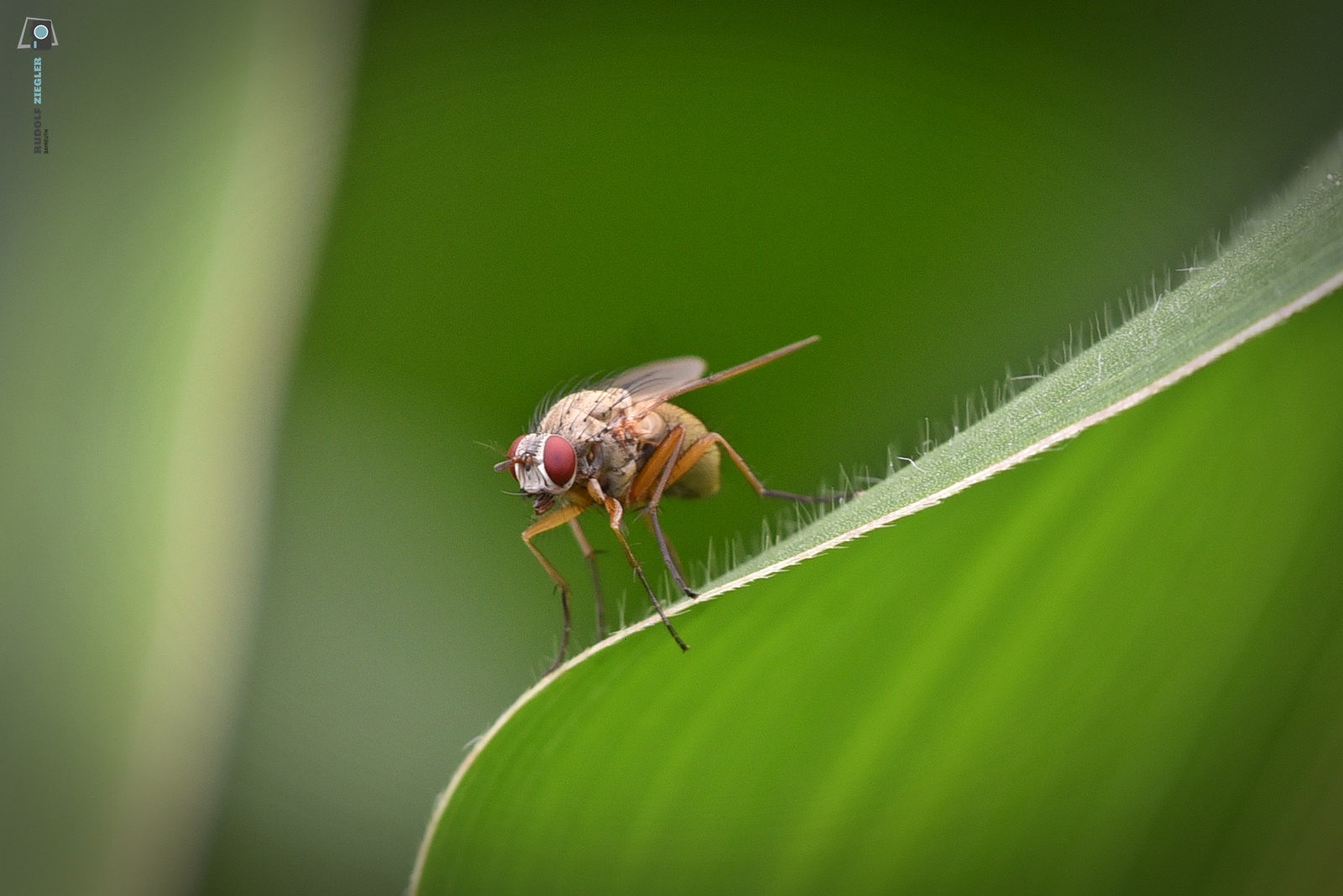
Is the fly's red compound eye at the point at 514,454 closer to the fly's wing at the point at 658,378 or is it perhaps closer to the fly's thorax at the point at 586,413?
the fly's thorax at the point at 586,413

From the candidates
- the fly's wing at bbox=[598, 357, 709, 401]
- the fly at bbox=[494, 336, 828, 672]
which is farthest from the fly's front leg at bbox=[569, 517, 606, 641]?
the fly's wing at bbox=[598, 357, 709, 401]

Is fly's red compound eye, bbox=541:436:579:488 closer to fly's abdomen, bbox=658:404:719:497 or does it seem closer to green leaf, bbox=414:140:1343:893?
fly's abdomen, bbox=658:404:719:497

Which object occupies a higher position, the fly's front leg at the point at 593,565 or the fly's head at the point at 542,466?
the fly's head at the point at 542,466

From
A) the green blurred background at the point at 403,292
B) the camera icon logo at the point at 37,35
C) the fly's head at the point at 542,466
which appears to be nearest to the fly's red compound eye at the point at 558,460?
the fly's head at the point at 542,466

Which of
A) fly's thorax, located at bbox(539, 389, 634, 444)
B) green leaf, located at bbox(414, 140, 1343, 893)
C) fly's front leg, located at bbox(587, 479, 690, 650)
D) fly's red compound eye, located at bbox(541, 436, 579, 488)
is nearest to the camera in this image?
green leaf, located at bbox(414, 140, 1343, 893)

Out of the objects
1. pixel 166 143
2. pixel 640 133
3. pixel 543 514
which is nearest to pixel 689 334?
pixel 640 133
